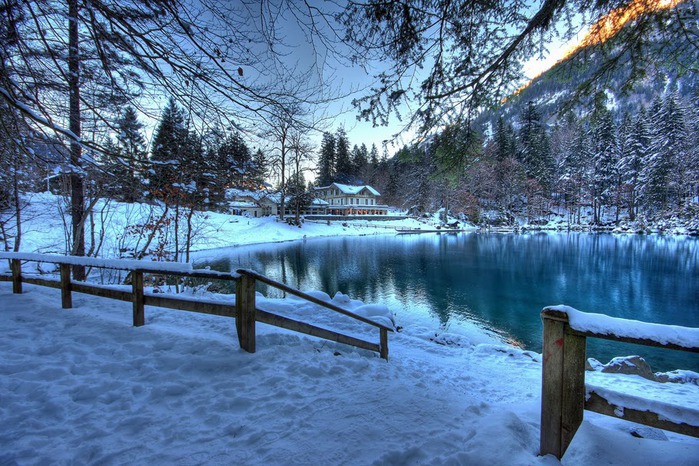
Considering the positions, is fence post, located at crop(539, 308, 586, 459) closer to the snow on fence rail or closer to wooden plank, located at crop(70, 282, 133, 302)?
the snow on fence rail

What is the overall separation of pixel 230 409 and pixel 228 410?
0.02 meters

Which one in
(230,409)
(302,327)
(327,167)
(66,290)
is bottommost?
(230,409)

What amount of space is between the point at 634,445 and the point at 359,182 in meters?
74.4

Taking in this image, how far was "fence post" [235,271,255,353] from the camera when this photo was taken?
3.31 metres

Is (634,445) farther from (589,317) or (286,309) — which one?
(286,309)

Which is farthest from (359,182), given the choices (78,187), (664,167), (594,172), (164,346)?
(164,346)

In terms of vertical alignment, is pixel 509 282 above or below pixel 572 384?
below

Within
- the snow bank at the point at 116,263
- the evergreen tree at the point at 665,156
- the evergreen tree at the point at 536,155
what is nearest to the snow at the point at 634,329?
the snow bank at the point at 116,263

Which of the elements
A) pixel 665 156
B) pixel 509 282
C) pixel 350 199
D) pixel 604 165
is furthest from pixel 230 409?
pixel 604 165

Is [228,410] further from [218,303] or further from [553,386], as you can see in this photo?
[553,386]

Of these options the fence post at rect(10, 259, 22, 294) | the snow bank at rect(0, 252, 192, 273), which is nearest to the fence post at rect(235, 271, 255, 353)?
the snow bank at rect(0, 252, 192, 273)

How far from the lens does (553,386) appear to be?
185 cm

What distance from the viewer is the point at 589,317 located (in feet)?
5.63

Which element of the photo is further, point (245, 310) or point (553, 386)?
point (245, 310)
